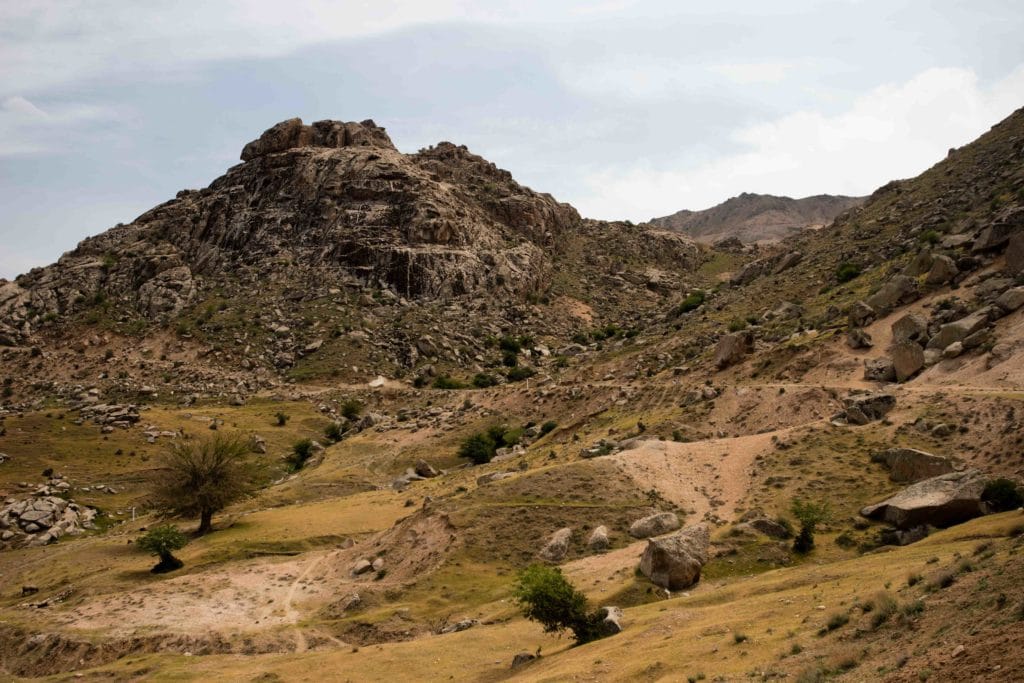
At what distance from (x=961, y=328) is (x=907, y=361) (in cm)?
370

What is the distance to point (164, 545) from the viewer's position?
40000mm

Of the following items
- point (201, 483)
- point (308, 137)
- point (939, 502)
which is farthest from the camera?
point (308, 137)

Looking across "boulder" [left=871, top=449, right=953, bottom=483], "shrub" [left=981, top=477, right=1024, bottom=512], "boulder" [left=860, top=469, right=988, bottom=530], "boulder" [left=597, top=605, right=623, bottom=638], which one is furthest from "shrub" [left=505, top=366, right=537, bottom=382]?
"boulder" [left=597, top=605, right=623, bottom=638]

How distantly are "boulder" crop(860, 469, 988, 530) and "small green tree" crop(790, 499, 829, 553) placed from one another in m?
2.48

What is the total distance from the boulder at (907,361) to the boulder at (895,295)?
895 centimetres

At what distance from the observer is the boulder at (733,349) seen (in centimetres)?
5716

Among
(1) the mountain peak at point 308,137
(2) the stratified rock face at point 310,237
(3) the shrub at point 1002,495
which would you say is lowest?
(3) the shrub at point 1002,495

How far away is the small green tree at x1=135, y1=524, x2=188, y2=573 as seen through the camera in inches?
1575

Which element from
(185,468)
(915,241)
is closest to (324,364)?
(185,468)

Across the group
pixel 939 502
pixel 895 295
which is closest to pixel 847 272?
pixel 895 295

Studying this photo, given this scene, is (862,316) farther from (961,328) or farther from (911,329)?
(961,328)

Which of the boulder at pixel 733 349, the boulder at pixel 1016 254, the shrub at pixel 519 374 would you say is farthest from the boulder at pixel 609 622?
the shrub at pixel 519 374

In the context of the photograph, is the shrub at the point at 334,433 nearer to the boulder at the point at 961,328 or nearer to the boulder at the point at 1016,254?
the boulder at the point at 961,328

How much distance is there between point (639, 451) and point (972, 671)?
30.2m
